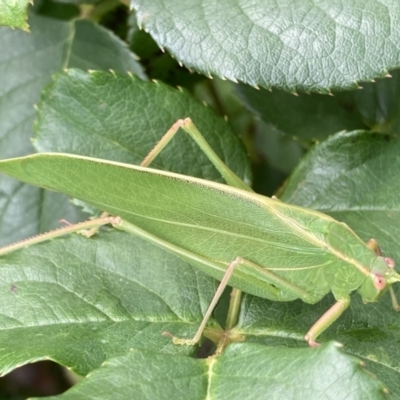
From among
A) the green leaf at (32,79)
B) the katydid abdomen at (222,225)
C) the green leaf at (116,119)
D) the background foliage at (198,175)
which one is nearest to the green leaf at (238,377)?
the background foliage at (198,175)

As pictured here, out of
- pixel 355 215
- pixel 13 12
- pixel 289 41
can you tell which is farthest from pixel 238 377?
pixel 13 12

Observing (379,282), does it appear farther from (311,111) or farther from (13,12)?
(13,12)

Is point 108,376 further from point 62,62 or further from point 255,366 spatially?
point 62,62

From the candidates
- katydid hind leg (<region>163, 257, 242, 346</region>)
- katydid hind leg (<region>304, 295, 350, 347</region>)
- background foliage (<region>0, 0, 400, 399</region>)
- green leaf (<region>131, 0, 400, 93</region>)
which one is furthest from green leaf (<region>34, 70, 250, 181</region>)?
katydid hind leg (<region>304, 295, 350, 347</region>)

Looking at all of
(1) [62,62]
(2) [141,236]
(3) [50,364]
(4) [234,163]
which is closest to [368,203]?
(4) [234,163]

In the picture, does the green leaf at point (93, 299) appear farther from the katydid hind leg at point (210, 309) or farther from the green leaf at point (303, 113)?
the green leaf at point (303, 113)

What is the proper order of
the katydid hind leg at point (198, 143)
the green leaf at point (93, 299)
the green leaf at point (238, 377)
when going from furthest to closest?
the katydid hind leg at point (198, 143) → the green leaf at point (93, 299) → the green leaf at point (238, 377)

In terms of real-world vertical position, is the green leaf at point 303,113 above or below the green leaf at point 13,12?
below
